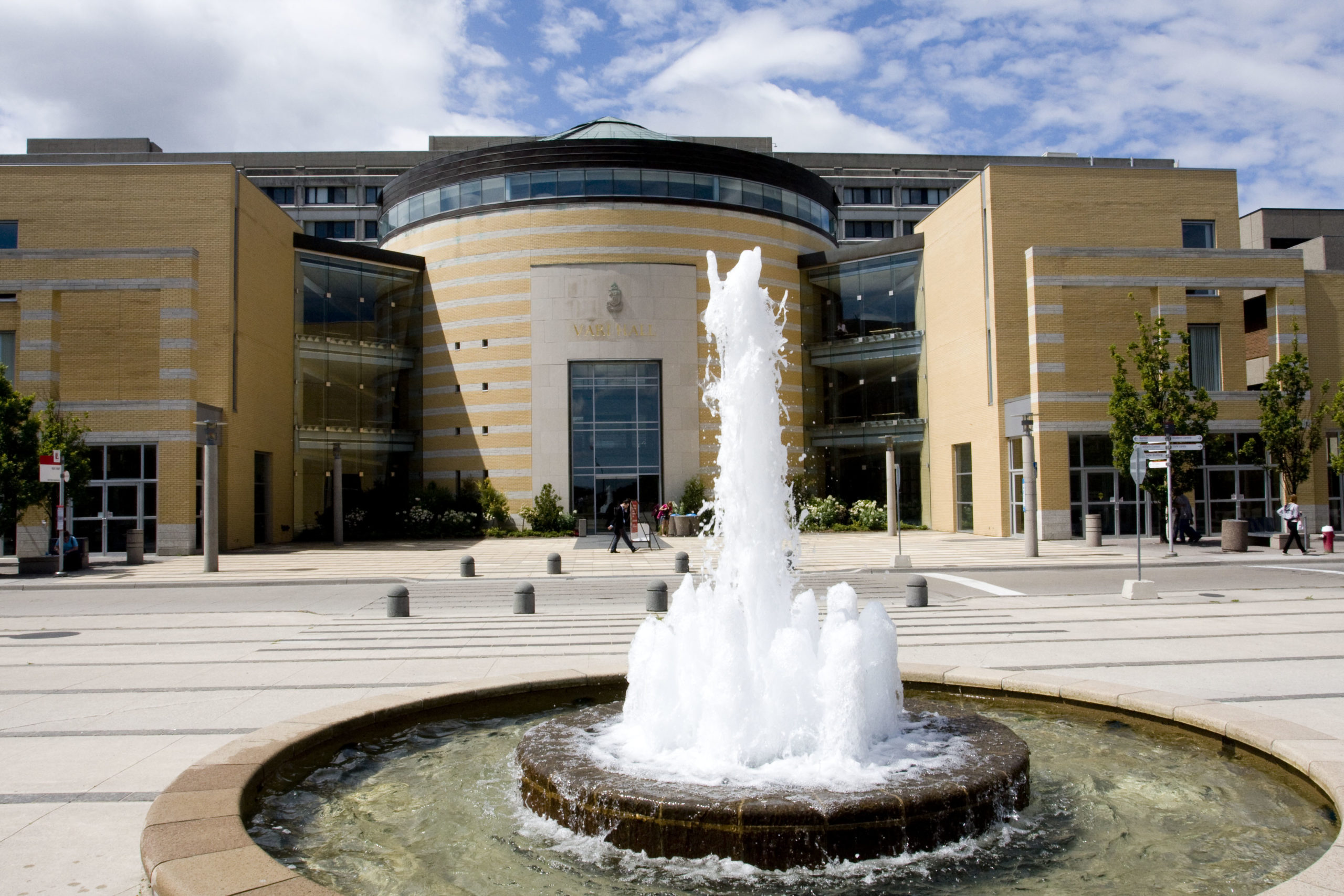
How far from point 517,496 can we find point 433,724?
3266 centimetres

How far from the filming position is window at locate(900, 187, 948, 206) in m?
69.8

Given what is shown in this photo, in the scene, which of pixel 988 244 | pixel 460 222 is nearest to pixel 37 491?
pixel 460 222

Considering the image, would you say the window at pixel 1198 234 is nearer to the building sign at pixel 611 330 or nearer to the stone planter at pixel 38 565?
the building sign at pixel 611 330

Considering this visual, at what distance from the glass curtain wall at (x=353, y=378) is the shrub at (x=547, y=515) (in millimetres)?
6820

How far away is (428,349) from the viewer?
4241 centimetres

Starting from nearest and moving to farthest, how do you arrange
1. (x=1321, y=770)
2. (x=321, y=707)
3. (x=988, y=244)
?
(x=1321, y=770) → (x=321, y=707) → (x=988, y=244)

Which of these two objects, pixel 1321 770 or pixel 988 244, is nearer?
pixel 1321 770

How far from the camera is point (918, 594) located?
52.1 ft

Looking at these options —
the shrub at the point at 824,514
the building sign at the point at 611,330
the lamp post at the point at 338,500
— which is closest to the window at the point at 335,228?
the building sign at the point at 611,330

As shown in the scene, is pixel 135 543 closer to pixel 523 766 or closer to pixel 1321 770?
pixel 523 766

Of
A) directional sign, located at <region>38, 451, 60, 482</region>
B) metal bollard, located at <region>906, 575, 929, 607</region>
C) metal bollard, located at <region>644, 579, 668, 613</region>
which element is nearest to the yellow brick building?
directional sign, located at <region>38, 451, 60, 482</region>

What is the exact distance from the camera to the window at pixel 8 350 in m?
30.4

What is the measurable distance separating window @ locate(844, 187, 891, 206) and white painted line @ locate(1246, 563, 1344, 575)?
164 feet

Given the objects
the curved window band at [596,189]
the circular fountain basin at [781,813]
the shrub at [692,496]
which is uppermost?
the curved window band at [596,189]
